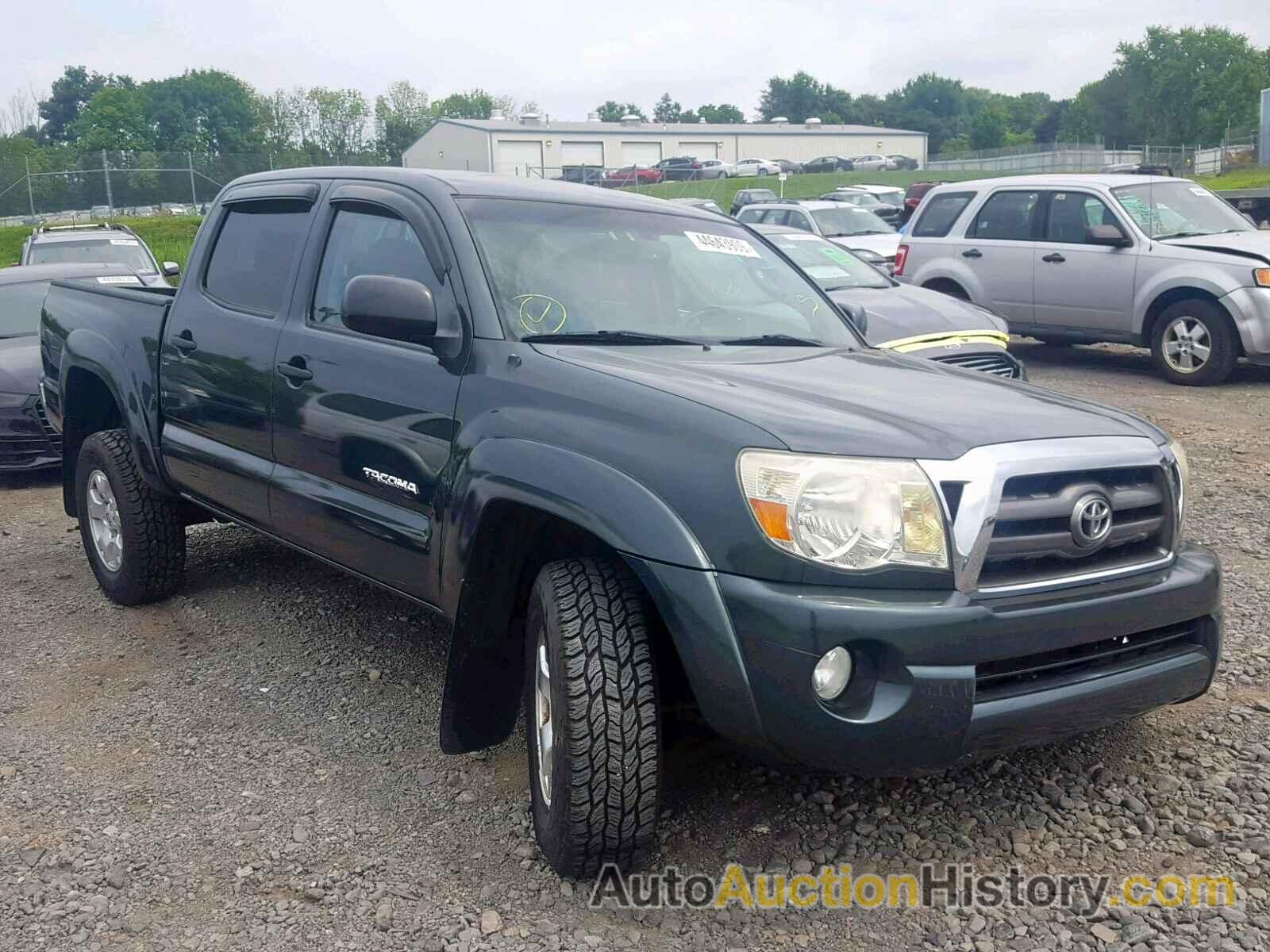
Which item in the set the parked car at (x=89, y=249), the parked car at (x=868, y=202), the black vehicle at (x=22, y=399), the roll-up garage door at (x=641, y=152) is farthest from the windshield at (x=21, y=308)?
the roll-up garage door at (x=641, y=152)

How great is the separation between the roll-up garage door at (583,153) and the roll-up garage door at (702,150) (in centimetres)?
820

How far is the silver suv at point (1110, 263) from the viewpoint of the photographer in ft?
33.5

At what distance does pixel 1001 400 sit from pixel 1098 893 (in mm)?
1260

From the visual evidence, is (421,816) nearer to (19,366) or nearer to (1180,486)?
(1180,486)

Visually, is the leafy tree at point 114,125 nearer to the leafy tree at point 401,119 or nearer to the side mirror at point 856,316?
the leafy tree at point 401,119

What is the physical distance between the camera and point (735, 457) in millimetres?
2846

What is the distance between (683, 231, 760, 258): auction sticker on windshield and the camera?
4379mm

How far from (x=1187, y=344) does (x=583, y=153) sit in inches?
Result: 2761

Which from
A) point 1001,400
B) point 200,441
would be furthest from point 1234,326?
point 200,441

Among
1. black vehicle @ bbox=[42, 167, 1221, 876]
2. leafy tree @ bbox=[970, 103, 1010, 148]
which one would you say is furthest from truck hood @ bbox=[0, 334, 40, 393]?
leafy tree @ bbox=[970, 103, 1010, 148]

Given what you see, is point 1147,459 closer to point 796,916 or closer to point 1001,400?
point 1001,400

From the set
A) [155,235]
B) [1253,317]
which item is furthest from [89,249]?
[155,235]

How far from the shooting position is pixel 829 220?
17.1 metres

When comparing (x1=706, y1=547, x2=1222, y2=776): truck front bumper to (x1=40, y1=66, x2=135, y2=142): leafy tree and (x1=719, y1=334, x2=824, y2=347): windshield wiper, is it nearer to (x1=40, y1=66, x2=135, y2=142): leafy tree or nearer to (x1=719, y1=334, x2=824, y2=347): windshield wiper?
(x1=719, y1=334, x2=824, y2=347): windshield wiper
